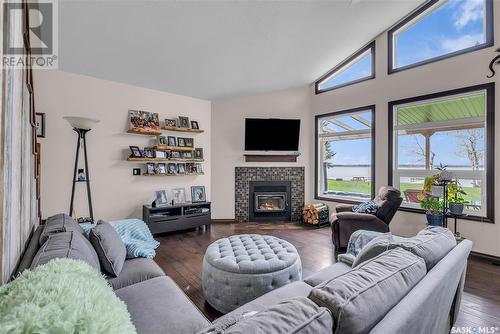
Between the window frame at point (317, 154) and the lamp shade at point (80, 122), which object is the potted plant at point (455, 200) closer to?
the window frame at point (317, 154)

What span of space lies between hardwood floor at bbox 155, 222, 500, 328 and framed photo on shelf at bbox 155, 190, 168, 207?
557mm

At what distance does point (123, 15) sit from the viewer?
8.12 ft

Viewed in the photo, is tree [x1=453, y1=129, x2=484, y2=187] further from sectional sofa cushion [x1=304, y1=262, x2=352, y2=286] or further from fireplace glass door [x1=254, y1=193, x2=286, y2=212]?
fireplace glass door [x1=254, y1=193, x2=286, y2=212]

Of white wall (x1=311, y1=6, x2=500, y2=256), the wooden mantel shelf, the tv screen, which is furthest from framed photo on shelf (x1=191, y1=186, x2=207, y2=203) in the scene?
white wall (x1=311, y1=6, x2=500, y2=256)

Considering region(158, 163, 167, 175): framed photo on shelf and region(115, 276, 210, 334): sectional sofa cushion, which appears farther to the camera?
region(158, 163, 167, 175): framed photo on shelf

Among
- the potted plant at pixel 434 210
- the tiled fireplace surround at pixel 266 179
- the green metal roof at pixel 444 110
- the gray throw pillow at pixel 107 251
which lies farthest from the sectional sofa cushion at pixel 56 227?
the green metal roof at pixel 444 110

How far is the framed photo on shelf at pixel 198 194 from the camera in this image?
461 centimetres

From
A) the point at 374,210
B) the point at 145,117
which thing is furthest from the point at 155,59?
the point at 374,210

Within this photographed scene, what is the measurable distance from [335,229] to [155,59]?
3.48 metres

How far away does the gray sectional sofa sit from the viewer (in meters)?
0.74

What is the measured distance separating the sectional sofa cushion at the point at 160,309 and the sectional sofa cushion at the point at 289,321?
57 cm

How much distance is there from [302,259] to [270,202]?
2269 mm

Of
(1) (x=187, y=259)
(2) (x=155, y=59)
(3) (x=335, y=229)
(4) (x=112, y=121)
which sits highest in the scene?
(2) (x=155, y=59)

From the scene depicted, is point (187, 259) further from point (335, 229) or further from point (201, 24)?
point (201, 24)
